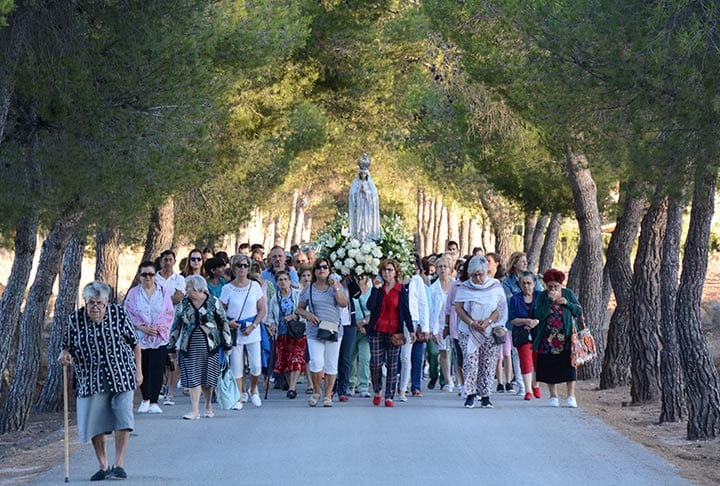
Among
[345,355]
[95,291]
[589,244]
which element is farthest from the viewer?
[589,244]

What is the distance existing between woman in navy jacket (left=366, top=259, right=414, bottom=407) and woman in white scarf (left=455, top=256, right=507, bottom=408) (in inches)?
29.2

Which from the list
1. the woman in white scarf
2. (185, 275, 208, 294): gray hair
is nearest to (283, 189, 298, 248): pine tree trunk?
the woman in white scarf

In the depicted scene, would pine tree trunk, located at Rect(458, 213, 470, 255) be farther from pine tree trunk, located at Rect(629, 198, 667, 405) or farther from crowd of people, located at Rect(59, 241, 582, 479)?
crowd of people, located at Rect(59, 241, 582, 479)

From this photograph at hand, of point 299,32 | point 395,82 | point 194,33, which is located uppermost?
point 395,82

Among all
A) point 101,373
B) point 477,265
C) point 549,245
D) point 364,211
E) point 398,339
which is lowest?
point 101,373

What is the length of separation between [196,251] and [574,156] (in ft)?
26.0

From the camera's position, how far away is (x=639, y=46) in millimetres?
13492

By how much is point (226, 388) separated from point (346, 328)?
8.54 feet

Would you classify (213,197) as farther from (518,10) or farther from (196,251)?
(518,10)

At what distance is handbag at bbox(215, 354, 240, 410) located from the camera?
53.5 ft

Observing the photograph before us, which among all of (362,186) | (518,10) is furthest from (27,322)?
(518,10)

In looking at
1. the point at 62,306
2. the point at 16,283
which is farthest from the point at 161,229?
the point at 16,283

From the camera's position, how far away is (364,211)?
68.3 ft

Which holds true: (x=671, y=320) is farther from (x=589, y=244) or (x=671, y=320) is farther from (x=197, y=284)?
(x=589, y=244)
